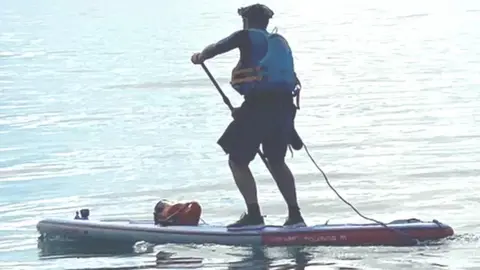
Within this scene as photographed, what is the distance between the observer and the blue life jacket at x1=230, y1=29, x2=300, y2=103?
11438mm

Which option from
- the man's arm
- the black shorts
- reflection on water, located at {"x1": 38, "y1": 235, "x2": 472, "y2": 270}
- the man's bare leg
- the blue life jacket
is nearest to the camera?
reflection on water, located at {"x1": 38, "y1": 235, "x2": 472, "y2": 270}

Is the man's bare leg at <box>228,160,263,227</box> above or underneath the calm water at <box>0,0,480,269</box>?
above

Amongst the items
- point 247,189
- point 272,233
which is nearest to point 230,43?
point 247,189

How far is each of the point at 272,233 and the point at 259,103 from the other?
1160 millimetres

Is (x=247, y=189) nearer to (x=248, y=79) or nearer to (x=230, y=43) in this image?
(x=248, y=79)

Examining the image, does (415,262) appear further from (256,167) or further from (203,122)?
(203,122)

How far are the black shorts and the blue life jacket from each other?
181mm

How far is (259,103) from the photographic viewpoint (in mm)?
11586

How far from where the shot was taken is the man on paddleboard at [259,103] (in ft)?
37.6

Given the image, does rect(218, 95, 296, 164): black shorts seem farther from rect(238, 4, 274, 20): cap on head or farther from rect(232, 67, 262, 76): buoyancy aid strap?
rect(238, 4, 274, 20): cap on head

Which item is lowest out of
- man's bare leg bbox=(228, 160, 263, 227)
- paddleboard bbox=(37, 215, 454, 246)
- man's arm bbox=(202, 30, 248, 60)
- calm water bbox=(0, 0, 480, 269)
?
calm water bbox=(0, 0, 480, 269)

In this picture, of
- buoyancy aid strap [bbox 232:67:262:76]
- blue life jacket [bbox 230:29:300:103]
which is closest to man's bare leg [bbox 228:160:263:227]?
blue life jacket [bbox 230:29:300:103]

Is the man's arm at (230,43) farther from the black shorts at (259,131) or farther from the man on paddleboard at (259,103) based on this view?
the black shorts at (259,131)

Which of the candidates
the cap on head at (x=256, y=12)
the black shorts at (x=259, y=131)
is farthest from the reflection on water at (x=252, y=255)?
the cap on head at (x=256, y=12)
